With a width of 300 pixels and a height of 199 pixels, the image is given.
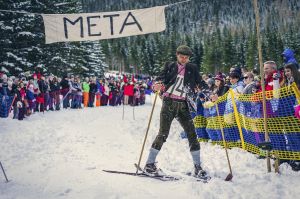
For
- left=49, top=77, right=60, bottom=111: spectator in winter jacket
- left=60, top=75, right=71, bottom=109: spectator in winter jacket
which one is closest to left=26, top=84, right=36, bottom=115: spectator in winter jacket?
left=49, top=77, right=60, bottom=111: spectator in winter jacket

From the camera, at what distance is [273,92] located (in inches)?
231

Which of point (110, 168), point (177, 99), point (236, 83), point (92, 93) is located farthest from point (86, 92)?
point (177, 99)

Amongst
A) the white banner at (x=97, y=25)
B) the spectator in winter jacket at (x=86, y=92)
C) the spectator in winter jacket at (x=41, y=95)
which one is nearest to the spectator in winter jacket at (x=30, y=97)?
the spectator in winter jacket at (x=41, y=95)

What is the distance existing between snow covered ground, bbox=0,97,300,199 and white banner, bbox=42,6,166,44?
3078 millimetres

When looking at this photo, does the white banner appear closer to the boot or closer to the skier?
the skier

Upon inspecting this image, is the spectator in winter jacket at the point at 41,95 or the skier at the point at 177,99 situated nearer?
the skier at the point at 177,99

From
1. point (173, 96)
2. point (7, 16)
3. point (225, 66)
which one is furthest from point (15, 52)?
point (225, 66)

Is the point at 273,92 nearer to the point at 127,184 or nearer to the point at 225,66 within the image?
the point at 127,184

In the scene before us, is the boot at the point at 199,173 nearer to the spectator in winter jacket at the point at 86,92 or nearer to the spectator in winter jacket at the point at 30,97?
the spectator in winter jacket at the point at 30,97

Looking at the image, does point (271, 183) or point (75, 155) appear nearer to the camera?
point (271, 183)

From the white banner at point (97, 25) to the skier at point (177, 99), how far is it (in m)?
5.24

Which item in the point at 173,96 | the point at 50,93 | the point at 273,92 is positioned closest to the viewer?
the point at 173,96

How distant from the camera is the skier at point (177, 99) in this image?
5.38 meters

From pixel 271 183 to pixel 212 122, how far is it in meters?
3.87
